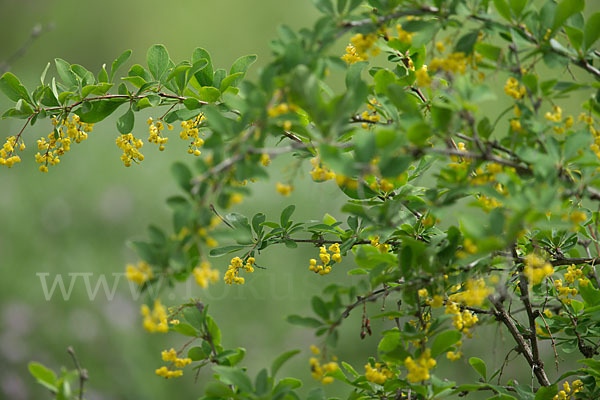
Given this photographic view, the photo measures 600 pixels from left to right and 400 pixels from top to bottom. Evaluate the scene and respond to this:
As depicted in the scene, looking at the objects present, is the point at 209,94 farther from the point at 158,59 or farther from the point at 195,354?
the point at 195,354

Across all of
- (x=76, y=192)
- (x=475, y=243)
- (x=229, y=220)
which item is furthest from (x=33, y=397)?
(x=475, y=243)

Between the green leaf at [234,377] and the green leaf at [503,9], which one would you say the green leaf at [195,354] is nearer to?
the green leaf at [234,377]

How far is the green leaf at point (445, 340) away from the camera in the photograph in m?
0.56

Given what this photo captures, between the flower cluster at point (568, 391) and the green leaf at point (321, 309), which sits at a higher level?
the green leaf at point (321, 309)

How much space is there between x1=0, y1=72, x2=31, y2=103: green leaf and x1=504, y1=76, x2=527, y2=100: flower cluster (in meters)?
0.52

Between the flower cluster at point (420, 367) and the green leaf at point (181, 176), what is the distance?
0.82 ft

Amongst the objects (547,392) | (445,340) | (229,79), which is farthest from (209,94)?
(547,392)

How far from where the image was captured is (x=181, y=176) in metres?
0.43

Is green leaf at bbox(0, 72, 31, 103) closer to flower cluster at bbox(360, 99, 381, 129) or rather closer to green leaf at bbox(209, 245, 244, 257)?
green leaf at bbox(209, 245, 244, 257)

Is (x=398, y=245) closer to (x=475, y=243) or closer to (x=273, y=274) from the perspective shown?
(x=475, y=243)

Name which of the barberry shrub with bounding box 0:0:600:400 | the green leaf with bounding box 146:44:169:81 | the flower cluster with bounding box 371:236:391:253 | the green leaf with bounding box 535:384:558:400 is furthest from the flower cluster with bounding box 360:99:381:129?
the green leaf with bounding box 535:384:558:400

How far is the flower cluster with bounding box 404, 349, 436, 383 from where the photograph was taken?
510mm

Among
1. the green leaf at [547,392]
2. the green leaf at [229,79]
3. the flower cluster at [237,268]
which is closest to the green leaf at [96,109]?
the green leaf at [229,79]

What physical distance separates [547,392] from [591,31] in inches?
14.8
